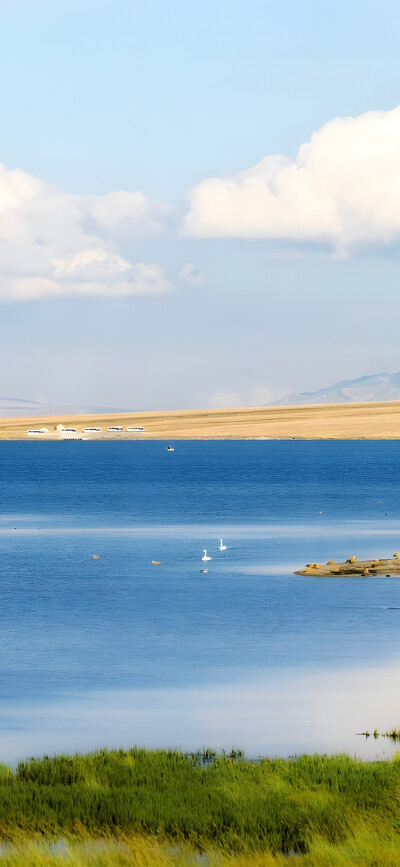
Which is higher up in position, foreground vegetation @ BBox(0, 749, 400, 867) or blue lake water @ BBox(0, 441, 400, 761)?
blue lake water @ BBox(0, 441, 400, 761)

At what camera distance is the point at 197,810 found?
1731cm

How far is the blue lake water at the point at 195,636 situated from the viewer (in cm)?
2350

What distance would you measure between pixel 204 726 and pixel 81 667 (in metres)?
7.13

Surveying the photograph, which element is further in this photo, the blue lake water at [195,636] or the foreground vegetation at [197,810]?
the blue lake water at [195,636]

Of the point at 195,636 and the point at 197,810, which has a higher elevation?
the point at 195,636

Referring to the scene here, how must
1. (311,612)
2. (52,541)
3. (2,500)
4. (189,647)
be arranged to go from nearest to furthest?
(189,647)
(311,612)
(52,541)
(2,500)

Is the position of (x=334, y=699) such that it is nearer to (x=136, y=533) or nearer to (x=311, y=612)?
(x=311, y=612)

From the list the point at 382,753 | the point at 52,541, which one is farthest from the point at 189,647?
the point at 52,541

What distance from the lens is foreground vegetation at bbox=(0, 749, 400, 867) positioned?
50.1ft

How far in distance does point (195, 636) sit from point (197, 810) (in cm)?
1735

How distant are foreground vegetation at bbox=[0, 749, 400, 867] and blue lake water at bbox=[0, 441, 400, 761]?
183 centimetres

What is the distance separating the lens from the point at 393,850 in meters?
14.9

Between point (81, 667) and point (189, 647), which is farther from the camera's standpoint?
point (189, 647)

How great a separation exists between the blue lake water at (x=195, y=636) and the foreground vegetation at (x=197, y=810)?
1.83m
